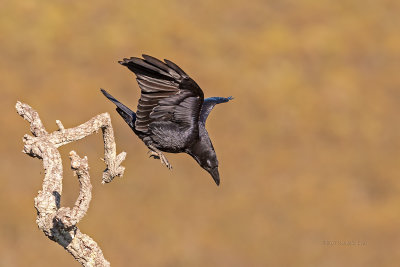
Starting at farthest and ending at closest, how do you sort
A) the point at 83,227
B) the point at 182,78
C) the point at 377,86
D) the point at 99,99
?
the point at 377,86
the point at 99,99
the point at 83,227
the point at 182,78

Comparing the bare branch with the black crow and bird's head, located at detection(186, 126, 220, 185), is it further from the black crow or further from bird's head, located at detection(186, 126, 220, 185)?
bird's head, located at detection(186, 126, 220, 185)

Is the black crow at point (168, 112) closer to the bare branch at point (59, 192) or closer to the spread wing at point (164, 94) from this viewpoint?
the spread wing at point (164, 94)

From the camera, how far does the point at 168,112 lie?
33.7 feet

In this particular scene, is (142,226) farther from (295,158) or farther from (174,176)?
(295,158)

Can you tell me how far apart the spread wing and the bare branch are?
61 centimetres

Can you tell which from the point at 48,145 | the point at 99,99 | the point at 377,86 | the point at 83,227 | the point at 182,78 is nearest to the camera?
the point at 48,145

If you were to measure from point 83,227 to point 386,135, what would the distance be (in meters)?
10.9

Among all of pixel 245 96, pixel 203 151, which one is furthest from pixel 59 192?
pixel 245 96

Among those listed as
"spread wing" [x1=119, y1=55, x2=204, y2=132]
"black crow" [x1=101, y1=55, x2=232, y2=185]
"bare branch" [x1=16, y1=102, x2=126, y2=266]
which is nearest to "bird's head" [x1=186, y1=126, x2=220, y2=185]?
"black crow" [x1=101, y1=55, x2=232, y2=185]

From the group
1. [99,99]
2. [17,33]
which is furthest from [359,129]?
[17,33]

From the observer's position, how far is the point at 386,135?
97.8 feet

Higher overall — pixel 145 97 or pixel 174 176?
pixel 145 97

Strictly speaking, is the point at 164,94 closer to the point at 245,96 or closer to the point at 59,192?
the point at 59,192

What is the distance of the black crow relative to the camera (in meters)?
9.80
